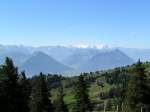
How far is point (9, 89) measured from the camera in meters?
38.2

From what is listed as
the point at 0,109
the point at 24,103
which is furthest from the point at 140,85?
the point at 0,109

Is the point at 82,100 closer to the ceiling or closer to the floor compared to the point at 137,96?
closer to the floor

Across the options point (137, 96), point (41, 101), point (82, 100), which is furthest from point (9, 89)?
point (82, 100)

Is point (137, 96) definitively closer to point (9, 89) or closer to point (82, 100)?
point (9, 89)

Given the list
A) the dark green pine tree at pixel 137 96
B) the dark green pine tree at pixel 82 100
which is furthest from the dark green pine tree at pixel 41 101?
the dark green pine tree at pixel 137 96

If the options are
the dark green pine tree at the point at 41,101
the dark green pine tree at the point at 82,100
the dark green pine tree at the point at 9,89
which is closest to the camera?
the dark green pine tree at the point at 9,89

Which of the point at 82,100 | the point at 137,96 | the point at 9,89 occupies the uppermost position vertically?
the point at 9,89

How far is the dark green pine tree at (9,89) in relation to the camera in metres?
36.9

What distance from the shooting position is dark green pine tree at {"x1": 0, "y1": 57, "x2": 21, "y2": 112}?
121 ft

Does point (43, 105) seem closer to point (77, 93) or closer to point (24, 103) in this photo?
point (77, 93)

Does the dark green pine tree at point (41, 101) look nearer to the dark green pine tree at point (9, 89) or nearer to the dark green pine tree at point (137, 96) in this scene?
the dark green pine tree at point (137, 96)

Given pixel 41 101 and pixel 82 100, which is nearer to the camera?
pixel 41 101

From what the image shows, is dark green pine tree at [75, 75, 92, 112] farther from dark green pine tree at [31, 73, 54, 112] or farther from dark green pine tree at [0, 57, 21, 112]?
dark green pine tree at [0, 57, 21, 112]

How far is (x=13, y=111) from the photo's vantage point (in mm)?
38000
